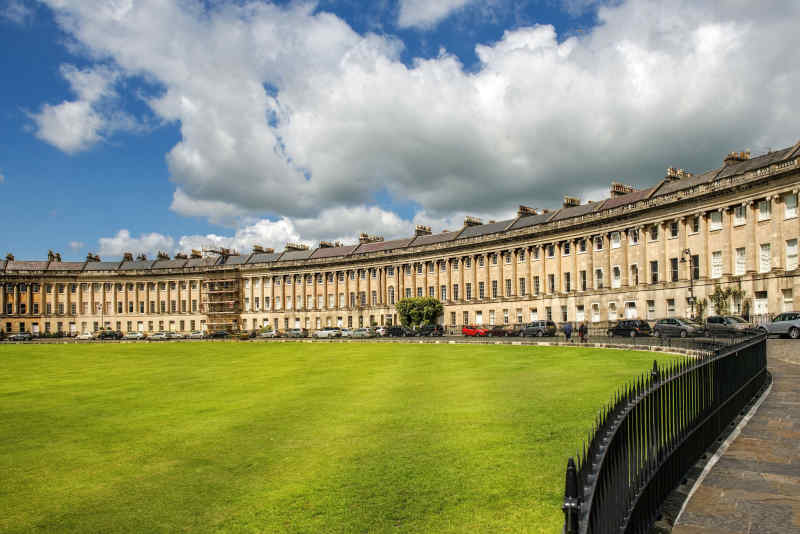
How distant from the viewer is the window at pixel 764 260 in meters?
44.3

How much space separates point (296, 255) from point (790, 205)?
81.5 meters

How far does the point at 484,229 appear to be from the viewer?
81938 mm

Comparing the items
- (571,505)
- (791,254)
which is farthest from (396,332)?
(571,505)

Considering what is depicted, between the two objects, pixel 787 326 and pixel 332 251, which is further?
pixel 332 251

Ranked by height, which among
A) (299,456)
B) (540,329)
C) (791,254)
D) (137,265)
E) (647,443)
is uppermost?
(137,265)

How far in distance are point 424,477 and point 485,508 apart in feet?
4.35

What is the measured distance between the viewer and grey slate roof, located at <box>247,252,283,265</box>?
110 metres

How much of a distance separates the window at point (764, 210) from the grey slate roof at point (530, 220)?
90.0 feet

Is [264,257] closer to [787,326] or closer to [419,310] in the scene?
[419,310]

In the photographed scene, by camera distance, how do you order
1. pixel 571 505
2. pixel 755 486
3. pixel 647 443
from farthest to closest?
pixel 755 486, pixel 647 443, pixel 571 505

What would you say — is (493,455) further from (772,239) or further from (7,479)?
(772,239)

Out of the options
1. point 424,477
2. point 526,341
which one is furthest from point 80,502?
point 526,341

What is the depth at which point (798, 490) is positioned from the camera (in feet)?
22.0

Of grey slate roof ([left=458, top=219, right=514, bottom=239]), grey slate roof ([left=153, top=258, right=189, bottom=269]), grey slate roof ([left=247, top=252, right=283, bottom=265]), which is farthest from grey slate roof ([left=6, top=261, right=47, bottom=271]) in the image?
grey slate roof ([left=458, top=219, right=514, bottom=239])
